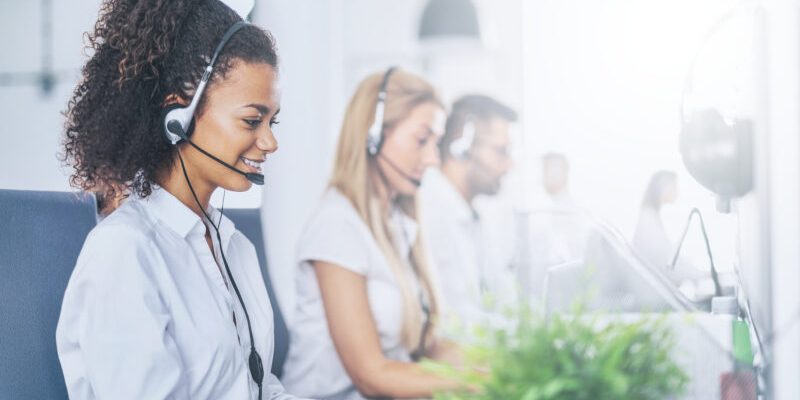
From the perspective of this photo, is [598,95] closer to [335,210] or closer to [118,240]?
[335,210]

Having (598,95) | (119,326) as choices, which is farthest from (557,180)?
(119,326)

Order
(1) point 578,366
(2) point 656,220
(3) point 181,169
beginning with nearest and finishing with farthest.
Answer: (1) point 578,366
(2) point 656,220
(3) point 181,169

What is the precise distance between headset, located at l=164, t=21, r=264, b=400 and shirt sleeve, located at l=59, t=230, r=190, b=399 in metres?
0.20

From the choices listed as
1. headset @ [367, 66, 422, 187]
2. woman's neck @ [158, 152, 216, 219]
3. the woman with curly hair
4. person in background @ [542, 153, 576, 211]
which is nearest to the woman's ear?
the woman with curly hair

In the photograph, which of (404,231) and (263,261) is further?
(263,261)

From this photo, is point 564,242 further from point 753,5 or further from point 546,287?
point 753,5

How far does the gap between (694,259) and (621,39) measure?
0.38m

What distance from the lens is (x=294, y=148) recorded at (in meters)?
1.57

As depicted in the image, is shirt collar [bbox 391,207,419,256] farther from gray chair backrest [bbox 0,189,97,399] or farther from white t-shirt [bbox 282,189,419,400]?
gray chair backrest [bbox 0,189,97,399]

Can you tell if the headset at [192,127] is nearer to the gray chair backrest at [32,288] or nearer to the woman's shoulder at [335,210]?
the woman's shoulder at [335,210]

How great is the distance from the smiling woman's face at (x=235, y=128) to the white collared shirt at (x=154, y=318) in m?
0.08

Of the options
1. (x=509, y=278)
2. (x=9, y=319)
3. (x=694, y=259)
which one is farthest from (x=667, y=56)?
(x=9, y=319)

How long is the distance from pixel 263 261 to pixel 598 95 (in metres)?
0.69

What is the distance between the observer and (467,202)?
1.48 m
